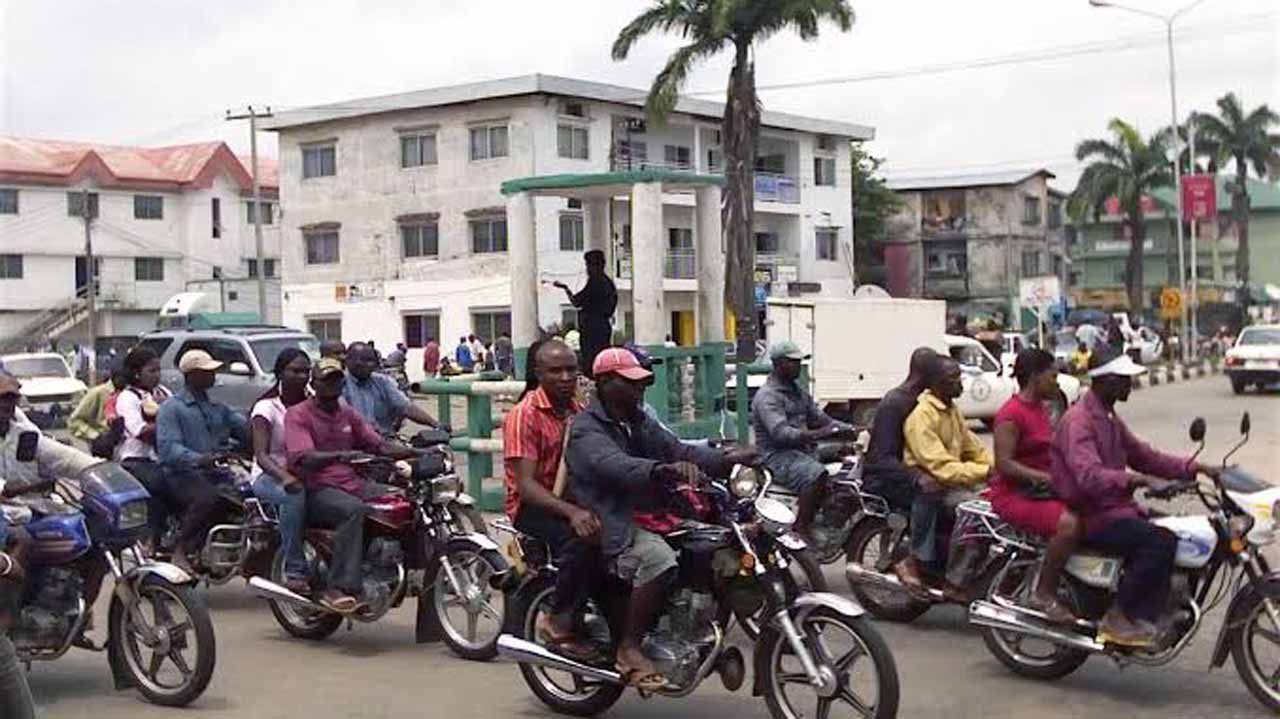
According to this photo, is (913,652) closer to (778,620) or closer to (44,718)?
(778,620)

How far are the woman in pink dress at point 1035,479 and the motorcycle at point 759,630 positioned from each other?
55.1 inches

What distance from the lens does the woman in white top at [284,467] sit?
8.09m

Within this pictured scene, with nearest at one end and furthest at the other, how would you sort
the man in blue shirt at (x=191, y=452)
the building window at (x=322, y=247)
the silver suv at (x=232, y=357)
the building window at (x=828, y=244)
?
the man in blue shirt at (x=191, y=452)
the silver suv at (x=232, y=357)
the building window at (x=322, y=247)
the building window at (x=828, y=244)

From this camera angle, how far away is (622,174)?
14766 mm

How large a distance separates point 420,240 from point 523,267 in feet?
98.6

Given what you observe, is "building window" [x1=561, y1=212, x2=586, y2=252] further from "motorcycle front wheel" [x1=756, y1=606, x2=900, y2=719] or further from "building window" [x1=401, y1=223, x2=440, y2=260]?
"motorcycle front wheel" [x1=756, y1=606, x2=900, y2=719]

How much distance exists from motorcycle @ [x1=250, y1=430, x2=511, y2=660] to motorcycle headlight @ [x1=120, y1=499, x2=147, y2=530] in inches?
46.6

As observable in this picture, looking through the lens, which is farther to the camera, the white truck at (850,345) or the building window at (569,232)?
the building window at (569,232)

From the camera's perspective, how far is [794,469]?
9.14 m

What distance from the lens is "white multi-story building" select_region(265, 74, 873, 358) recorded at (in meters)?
43.4

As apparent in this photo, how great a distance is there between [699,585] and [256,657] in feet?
10.3

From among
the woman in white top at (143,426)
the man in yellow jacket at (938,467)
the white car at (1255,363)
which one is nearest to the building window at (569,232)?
the white car at (1255,363)

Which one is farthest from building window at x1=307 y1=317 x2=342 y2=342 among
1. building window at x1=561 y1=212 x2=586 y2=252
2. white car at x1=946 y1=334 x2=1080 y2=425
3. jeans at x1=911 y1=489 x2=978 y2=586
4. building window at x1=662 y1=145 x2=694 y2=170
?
jeans at x1=911 y1=489 x2=978 y2=586

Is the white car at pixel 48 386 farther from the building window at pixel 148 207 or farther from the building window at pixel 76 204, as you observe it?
the building window at pixel 148 207
